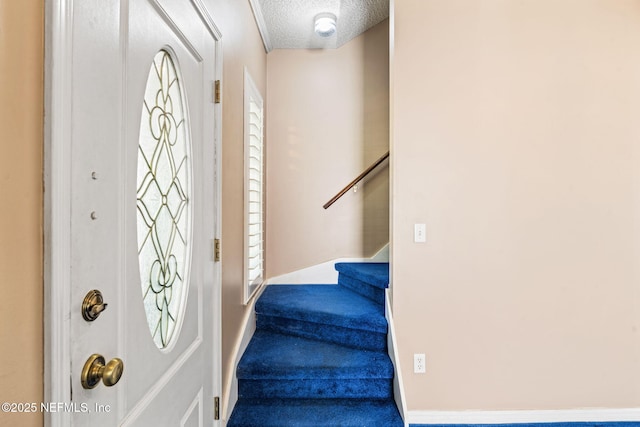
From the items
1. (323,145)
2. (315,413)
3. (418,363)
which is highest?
(323,145)

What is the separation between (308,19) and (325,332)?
243 centimetres

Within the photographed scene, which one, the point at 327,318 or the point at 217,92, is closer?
the point at 217,92

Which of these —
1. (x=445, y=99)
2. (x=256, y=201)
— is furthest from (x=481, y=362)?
(x=256, y=201)

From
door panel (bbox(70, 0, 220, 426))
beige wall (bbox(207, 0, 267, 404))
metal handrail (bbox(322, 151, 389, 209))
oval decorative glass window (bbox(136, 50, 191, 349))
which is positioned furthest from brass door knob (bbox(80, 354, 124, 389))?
metal handrail (bbox(322, 151, 389, 209))

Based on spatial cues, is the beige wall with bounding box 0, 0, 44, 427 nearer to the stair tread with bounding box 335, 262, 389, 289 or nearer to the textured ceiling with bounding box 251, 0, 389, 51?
the stair tread with bounding box 335, 262, 389, 289

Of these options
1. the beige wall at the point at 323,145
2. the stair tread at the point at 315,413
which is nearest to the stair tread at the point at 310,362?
the stair tread at the point at 315,413

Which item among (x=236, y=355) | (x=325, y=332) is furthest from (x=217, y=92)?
(x=325, y=332)

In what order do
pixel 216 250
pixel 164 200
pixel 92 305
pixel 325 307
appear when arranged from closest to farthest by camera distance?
pixel 92 305, pixel 164 200, pixel 216 250, pixel 325 307

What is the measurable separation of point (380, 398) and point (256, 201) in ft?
5.09

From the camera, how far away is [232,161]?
5.92 feet

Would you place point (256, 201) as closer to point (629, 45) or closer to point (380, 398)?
point (380, 398)

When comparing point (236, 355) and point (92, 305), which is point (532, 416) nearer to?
point (236, 355)

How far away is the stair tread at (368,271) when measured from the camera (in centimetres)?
234

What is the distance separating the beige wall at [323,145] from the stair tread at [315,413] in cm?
138
